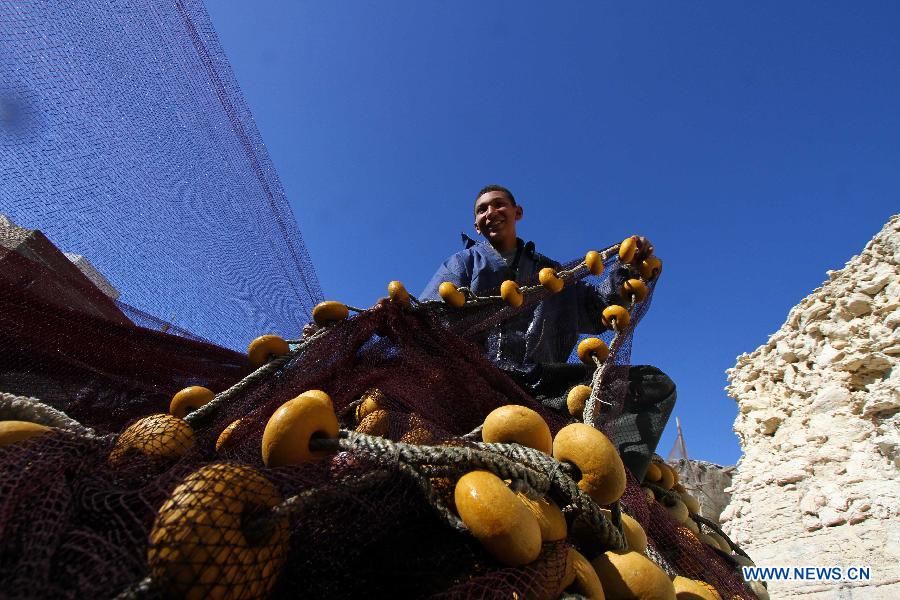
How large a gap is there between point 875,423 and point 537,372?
3.78m

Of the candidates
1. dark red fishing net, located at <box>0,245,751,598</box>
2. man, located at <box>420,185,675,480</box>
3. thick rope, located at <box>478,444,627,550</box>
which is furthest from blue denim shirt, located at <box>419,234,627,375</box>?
thick rope, located at <box>478,444,627,550</box>

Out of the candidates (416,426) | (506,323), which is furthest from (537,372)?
(416,426)

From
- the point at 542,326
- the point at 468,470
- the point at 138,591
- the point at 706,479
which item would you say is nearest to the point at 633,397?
the point at 542,326

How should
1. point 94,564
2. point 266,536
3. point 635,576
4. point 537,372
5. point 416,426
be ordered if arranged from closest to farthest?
point 94,564 < point 266,536 < point 635,576 < point 416,426 < point 537,372

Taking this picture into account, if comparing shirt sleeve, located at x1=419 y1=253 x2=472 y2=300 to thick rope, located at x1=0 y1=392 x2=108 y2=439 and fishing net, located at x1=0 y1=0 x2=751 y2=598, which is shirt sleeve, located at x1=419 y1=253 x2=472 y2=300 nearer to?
fishing net, located at x1=0 y1=0 x2=751 y2=598

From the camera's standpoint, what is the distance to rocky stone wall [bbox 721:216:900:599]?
3363 mm

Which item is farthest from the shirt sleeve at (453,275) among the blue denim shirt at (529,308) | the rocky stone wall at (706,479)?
the rocky stone wall at (706,479)

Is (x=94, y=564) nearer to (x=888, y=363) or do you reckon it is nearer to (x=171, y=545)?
(x=171, y=545)

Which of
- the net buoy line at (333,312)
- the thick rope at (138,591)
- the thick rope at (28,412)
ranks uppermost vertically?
the net buoy line at (333,312)

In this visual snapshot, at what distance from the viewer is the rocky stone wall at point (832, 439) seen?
3.36 metres

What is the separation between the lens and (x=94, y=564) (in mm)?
592

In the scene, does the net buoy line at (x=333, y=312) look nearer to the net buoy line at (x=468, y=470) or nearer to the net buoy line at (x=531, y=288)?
the net buoy line at (x=531, y=288)

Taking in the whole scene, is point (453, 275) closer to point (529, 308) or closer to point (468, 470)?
point (529, 308)

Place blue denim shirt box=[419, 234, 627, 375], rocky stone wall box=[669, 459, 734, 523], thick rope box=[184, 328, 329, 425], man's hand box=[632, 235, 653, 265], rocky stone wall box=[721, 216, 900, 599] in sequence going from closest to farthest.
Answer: thick rope box=[184, 328, 329, 425] < blue denim shirt box=[419, 234, 627, 375] < man's hand box=[632, 235, 653, 265] < rocky stone wall box=[721, 216, 900, 599] < rocky stone wall box=[669, 459, 734, 523]
